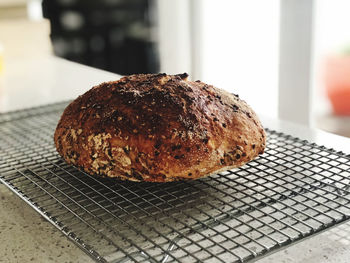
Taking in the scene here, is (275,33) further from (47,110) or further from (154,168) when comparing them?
(154,168)

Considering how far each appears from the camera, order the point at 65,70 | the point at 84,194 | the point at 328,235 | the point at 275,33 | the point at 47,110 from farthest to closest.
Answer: the point at 275,33, the point at 65,70, the point at 47,110, the point at 84,194, the point at 328,235

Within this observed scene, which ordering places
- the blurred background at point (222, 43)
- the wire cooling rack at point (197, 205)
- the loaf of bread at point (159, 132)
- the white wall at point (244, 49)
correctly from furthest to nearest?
the white wall at point (244, 49) < the blurred background at point (222, 43) < the loaf of bread at point (159, 132) < the wire cooling rack at point (197, 205)

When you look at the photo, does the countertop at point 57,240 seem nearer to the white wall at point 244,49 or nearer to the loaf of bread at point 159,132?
the loaf of bread at point 159,132

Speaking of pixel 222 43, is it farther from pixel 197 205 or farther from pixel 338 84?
pixel 197 205

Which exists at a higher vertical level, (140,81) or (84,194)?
(140,81)

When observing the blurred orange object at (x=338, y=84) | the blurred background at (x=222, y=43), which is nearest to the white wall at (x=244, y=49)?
the blurred background at (x=222, y=43)

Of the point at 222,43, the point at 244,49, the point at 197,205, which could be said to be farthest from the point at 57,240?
the point at 222,43

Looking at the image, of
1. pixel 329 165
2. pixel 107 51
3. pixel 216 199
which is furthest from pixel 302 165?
pixel 107 51
